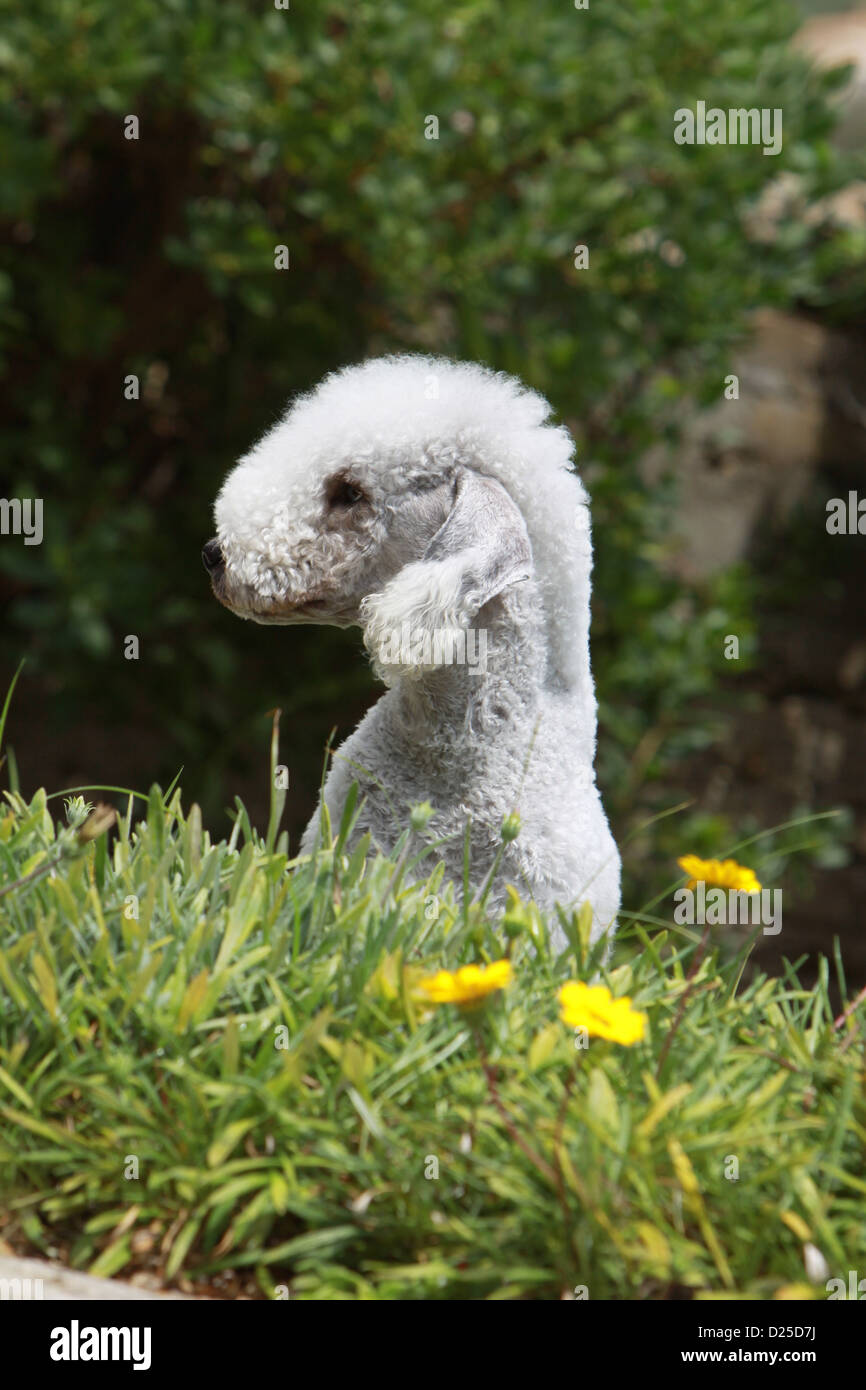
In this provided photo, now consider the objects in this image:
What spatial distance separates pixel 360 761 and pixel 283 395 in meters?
2.85

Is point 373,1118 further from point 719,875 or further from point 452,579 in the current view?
point 452,579

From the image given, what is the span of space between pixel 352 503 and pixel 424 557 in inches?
7.3

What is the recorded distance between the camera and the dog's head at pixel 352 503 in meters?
2.24

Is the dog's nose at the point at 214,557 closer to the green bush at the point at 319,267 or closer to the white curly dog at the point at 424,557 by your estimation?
the white curly dog at the point at 424,557

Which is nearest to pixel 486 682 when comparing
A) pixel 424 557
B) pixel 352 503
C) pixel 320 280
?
pixel 424 557

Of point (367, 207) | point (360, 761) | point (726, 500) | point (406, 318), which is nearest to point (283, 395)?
point (406, 318)

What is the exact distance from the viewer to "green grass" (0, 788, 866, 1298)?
1.71 meters

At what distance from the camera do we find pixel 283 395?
16.2 ft

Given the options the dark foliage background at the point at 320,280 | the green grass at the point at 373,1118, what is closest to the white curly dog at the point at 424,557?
the green grass at the point at 373,1118

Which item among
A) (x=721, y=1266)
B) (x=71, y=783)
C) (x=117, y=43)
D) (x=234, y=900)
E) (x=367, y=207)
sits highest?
(x=117, y=43)

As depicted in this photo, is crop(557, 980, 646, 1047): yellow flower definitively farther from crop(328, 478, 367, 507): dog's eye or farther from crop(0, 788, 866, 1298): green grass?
crop(328, 478, 367, 507): dog's eye

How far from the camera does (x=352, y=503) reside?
2.31 m

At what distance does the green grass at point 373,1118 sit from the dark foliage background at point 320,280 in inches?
98.8

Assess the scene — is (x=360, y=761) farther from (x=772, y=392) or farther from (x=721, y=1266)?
(x=772, y=392)
